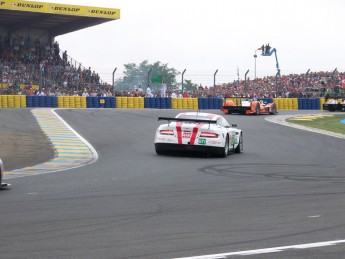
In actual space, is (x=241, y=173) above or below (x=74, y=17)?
below

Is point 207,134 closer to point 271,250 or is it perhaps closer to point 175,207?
point 175,207

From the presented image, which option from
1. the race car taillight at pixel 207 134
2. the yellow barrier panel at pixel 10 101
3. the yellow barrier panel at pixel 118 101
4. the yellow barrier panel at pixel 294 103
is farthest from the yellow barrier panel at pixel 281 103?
the race car taillight at pixel 207 134

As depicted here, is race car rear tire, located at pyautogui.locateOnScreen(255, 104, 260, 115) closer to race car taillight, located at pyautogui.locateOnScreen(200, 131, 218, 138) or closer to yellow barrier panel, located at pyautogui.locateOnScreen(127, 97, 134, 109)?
yellow barrier panel, located at pyautogui.locateOnScreen(127, 97, 134, 109)

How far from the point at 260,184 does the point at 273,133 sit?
576 inches

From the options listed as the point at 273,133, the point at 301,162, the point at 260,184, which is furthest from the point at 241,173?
the point at 273,133

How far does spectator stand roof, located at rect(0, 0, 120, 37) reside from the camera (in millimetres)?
46500

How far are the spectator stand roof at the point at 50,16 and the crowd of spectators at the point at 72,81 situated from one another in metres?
1.42

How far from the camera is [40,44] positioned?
2080 inches

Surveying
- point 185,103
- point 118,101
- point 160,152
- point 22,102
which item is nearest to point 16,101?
point 22,102

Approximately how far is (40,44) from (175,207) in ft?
150

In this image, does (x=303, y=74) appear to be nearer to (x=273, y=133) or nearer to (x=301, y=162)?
(x=273, y=133)

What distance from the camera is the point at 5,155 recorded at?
16328 mm

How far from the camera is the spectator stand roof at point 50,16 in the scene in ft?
153

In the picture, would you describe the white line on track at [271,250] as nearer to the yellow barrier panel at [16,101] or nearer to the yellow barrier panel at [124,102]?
the yellow barrier panel at [16,101]
